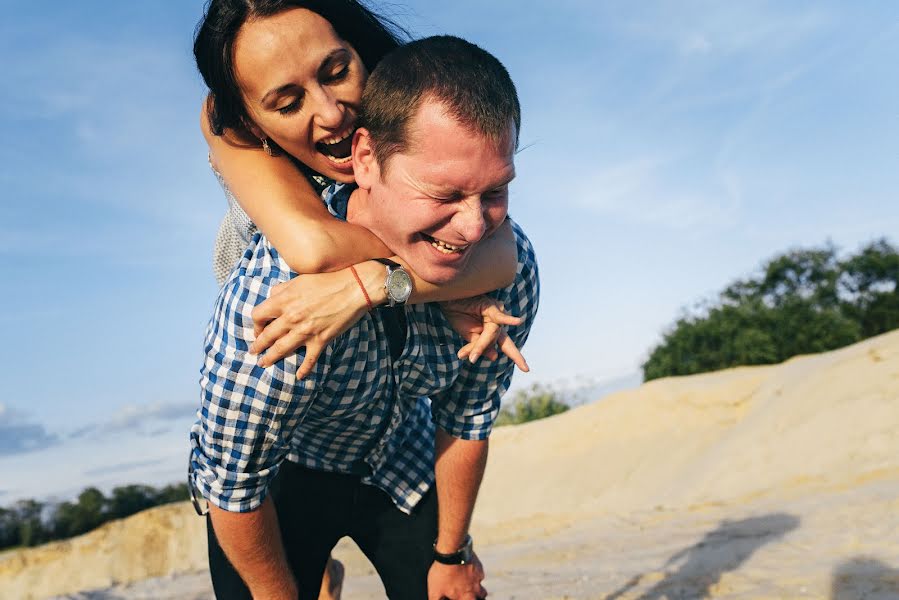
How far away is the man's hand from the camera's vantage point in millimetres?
2648

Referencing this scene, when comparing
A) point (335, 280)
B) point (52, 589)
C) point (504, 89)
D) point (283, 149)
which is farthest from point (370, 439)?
point (52, 589)

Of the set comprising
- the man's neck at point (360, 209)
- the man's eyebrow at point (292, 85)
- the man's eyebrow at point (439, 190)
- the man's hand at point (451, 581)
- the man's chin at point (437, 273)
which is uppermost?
the man's eyebrow at point (292, 85)

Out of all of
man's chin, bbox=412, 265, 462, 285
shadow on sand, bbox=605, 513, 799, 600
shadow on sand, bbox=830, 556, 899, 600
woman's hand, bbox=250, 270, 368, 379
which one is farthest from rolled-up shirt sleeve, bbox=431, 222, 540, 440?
shadow on sand, bbox=605, 513, 799, 600

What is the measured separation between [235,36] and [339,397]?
3.36 ft

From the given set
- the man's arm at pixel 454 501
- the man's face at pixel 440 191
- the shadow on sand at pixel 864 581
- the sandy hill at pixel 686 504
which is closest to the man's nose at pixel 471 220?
the man's face at pixel 440 191

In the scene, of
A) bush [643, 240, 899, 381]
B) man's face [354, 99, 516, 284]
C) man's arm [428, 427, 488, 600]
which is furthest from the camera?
bush [643, 240, 899, 381]

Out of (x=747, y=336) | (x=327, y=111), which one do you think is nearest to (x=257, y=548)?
(x=327, y=111)

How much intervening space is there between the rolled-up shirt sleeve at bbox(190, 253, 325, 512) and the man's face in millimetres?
350

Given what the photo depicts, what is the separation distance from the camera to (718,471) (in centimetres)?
1072

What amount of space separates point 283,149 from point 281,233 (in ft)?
1.55

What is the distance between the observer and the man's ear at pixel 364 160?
2.06m

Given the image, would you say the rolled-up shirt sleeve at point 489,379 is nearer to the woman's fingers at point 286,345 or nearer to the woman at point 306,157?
the woman at point 306,157

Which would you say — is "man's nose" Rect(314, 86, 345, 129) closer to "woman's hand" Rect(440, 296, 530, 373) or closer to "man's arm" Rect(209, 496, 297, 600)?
"woman's hand" Rect(440, 296, 530, 373)

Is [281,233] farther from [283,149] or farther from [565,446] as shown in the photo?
[565,446]
